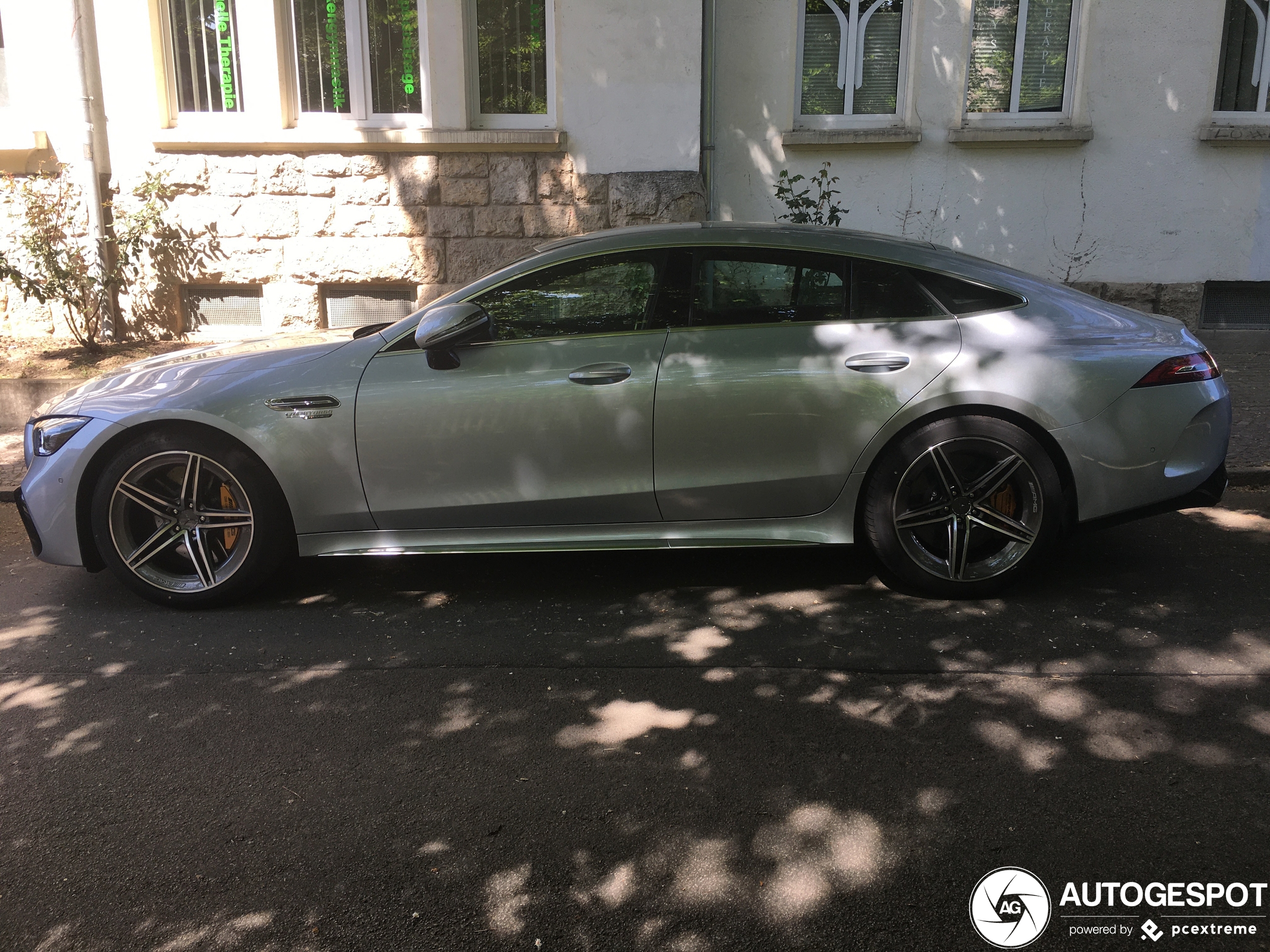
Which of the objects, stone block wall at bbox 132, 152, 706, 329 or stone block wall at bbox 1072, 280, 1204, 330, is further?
stone block wall at bbox 1072, 280, 1204, 330

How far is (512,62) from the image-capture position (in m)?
10.0

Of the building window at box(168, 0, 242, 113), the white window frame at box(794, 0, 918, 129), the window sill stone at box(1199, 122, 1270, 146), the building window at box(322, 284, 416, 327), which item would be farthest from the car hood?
the window sill stone at box(1199, 122, 1270, 146)

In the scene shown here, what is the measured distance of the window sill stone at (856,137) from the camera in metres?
10.3

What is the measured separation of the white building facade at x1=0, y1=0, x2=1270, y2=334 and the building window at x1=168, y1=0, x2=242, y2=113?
0.07 ft

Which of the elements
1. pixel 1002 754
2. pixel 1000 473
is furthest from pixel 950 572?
pixel 1002 754

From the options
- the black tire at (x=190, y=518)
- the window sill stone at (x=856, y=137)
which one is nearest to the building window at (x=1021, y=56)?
the window sill stone at (x=856, y=137)

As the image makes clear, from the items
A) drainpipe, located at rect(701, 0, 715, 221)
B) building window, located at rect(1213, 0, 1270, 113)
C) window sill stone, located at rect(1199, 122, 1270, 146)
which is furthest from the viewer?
building window, located at rect(1213, 0, 1270, 113)

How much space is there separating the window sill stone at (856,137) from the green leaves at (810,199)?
243 millimetres

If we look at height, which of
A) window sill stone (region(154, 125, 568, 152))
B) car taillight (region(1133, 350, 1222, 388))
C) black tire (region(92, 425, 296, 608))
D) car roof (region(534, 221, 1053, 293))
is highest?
window sill stone (region(154, 125, 568, 152))

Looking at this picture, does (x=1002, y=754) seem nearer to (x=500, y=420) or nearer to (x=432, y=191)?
(x=500, y=420)

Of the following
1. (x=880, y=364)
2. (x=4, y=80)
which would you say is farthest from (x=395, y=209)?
(x=880, y=364)

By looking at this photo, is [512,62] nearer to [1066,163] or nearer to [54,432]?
[1066,163]

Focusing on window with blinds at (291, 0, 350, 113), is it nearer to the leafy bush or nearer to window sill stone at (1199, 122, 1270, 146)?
the leafy bush

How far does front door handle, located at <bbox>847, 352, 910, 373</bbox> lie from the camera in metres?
4.49
